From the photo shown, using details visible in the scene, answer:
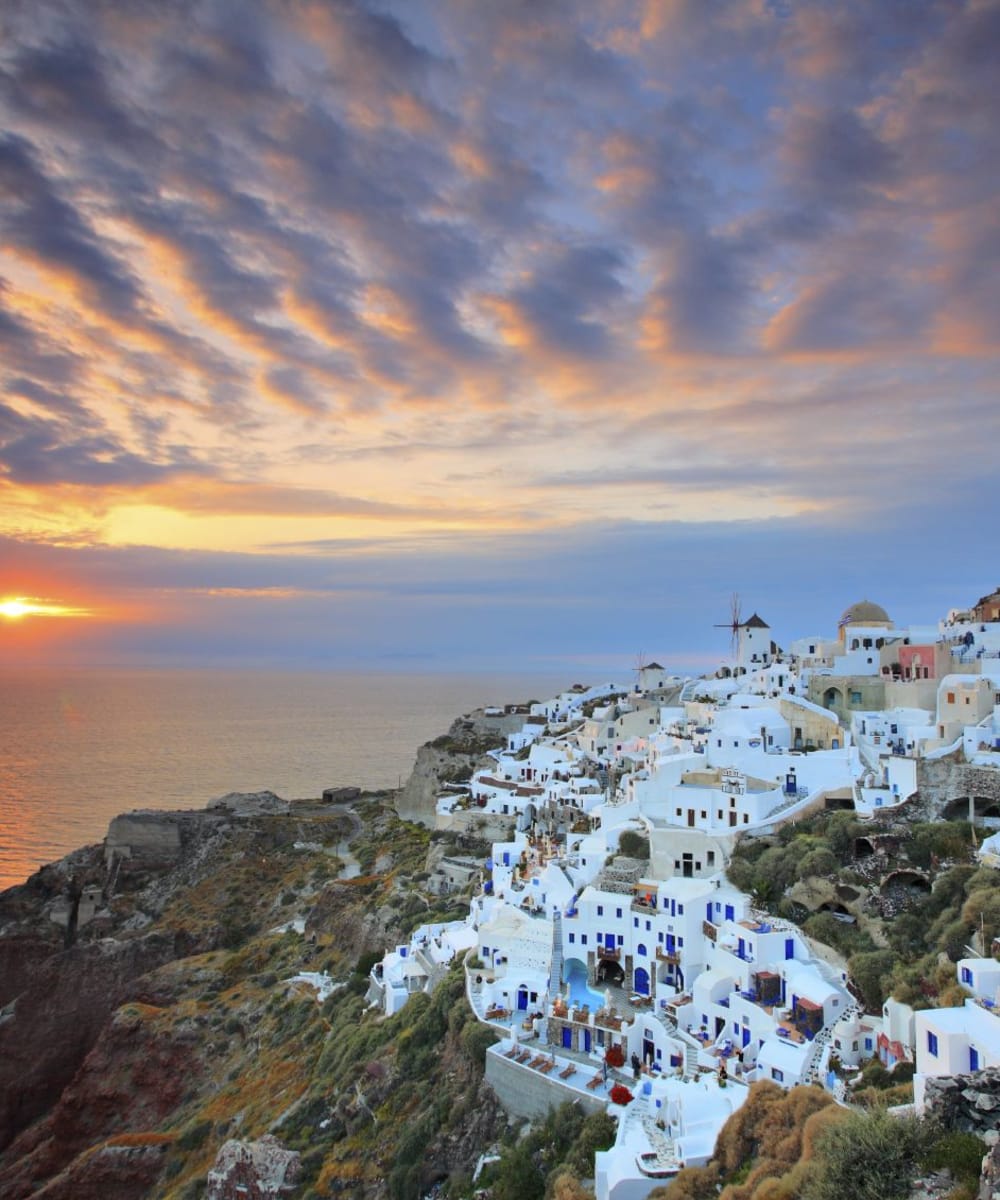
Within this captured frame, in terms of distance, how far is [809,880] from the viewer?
25438 millimetres

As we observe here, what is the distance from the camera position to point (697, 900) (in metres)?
25.1

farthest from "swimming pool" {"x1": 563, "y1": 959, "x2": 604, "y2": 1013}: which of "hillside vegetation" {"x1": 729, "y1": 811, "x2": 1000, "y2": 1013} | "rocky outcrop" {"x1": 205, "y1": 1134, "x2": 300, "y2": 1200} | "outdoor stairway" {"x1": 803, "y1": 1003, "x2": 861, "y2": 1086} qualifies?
"rocky outcrop" {"x1": 205, "y1": 1134, "x2": 300, "y2": 1200}

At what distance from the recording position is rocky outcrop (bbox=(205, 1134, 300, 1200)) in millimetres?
Result: 24594

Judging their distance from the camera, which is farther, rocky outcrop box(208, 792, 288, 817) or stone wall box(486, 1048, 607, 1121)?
rocky outcrop box(208, 792, 288, 817)

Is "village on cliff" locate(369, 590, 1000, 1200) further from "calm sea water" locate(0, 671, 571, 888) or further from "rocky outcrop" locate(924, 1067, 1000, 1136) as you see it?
"calm sea water" locate(0, 671, 571, 888)

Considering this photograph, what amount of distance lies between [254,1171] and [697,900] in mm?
14515

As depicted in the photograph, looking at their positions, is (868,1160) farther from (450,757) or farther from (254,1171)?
(450,757)

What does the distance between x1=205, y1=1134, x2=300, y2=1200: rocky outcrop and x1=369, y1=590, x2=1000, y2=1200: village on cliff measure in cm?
591

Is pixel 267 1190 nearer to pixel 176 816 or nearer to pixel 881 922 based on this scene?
pixel 881 922

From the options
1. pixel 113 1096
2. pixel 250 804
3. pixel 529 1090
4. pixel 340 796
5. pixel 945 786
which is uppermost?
pixel 945 786

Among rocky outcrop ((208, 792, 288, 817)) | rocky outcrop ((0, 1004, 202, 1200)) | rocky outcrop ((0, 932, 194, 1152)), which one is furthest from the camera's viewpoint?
rocky outcrop ((208, 792, 288, 817))

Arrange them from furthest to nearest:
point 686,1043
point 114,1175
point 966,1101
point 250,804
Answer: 1. point 250,804
2. point 114,1175
3. point 686,1043
4. point 966,1101


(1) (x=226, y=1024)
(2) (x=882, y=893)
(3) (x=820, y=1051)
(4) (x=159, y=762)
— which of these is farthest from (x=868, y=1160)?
(4) (x=159, y=762)

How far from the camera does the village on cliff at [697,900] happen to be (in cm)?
1875
